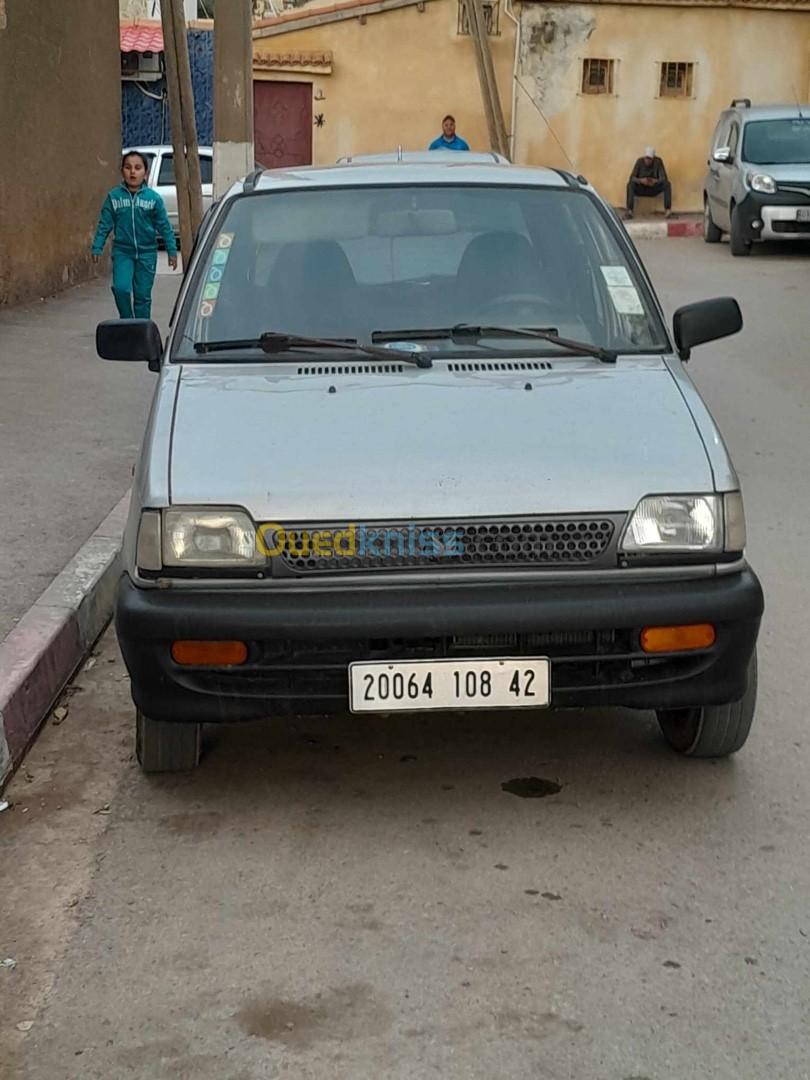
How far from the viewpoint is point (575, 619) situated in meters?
4.00

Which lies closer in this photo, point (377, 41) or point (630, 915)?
point (630, 915)

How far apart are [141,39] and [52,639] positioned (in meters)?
27.8

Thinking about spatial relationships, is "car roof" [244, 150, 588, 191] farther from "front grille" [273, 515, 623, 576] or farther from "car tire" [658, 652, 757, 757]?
"car tire" [658, 652, 757, 757]

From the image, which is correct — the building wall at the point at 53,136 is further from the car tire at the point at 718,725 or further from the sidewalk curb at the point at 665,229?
the car tire at the point at 718,725

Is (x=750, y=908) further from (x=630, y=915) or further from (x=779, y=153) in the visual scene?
(x=779, y=153)

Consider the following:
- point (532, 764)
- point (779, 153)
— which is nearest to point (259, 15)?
point (779, 153)

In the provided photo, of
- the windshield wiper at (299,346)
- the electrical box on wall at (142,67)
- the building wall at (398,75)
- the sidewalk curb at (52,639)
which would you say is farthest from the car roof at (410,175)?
the electrical box on wall at (142,67)

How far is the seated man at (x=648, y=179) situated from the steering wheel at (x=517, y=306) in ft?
79.1

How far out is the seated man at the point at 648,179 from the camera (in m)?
28.4

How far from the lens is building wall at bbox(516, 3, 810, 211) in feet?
95.6

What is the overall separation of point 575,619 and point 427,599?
0.38 m

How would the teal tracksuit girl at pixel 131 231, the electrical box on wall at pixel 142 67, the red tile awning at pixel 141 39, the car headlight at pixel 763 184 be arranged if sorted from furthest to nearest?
the electrical box on wall at pixel 142 67, the red tile awning at pixel 141 39, the car headlight at pixel 763 184, the teal tracksuit girl at pixel 131 231

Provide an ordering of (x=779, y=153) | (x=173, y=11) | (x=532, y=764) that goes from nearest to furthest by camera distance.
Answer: (x=532, y=764) → (x=173, y=11) → (x=779, y=153)

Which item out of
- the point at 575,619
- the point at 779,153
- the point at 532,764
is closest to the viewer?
the point at 575,619
